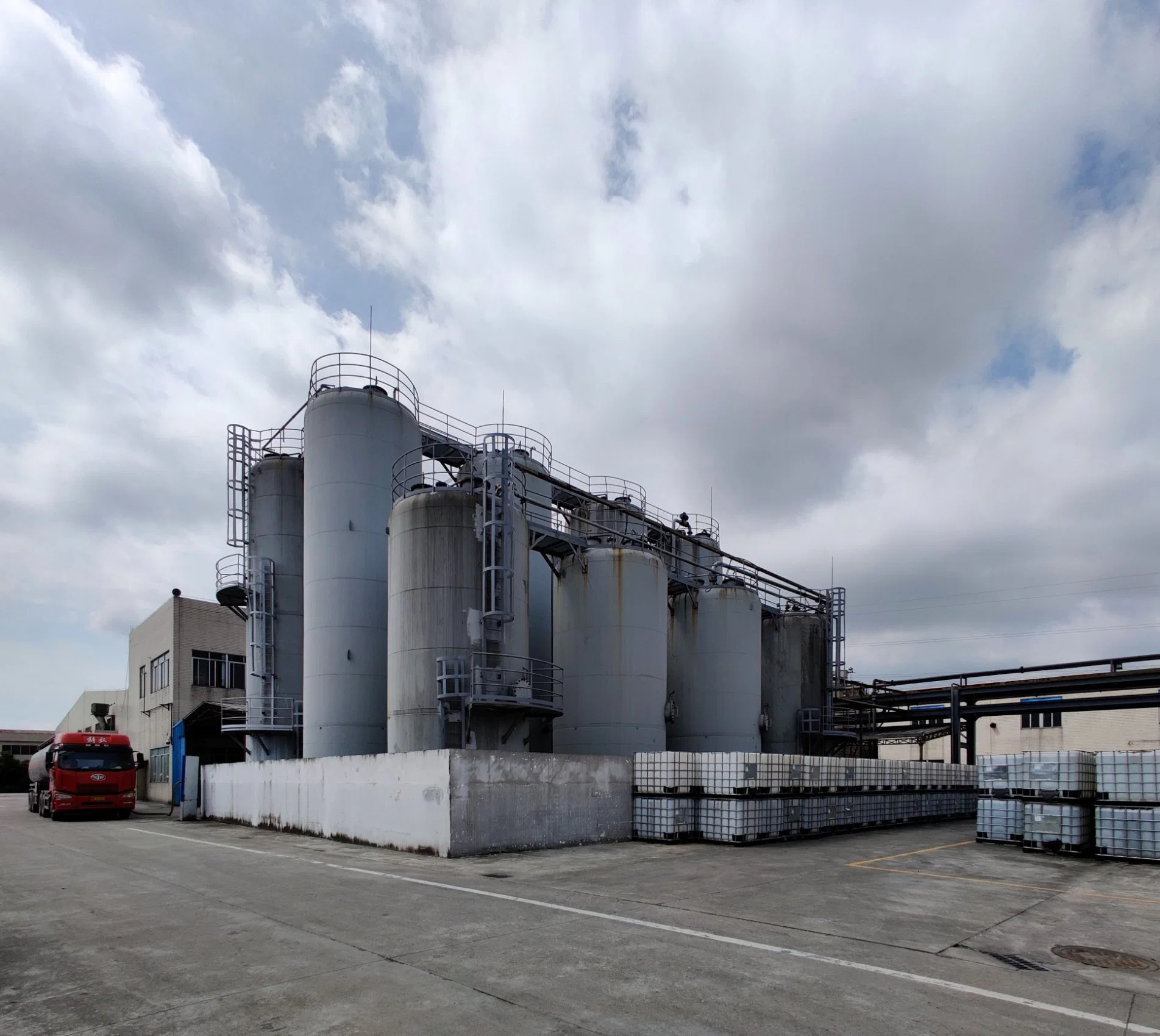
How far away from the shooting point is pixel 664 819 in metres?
19.5

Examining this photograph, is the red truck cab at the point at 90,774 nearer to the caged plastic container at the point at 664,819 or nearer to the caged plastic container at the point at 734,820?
the caged plastic container at the point at 664,819

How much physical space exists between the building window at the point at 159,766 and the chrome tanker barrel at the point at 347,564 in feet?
70.9

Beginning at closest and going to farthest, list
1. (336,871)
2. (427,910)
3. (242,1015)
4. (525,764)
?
(242,1015)
(427,910)
(336,871)
(525,764)

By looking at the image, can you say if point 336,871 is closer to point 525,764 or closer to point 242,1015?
point 525,764

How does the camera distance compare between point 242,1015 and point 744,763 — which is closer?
point 242,1015

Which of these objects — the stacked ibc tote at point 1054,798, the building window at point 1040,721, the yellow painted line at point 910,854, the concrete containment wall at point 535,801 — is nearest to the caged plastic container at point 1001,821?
the stacked ibc tote at point 1054,798

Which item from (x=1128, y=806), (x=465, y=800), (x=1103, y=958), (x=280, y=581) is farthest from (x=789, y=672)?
(x=1103, y=958)

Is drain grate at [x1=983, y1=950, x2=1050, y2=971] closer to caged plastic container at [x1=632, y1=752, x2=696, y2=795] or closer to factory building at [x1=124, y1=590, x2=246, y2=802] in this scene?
caged plastic container at [x1=632, y1=752, x2=696, y2=795]

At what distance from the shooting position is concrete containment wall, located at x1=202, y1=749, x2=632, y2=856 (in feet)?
54.6

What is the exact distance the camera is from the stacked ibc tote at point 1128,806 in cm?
1702

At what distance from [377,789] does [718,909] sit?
33.8 feet

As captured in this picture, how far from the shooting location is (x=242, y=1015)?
6.42 meters

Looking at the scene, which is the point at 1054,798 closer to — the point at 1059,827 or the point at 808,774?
the point at 1059,827

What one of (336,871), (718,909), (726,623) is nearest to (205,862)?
(336,871)
